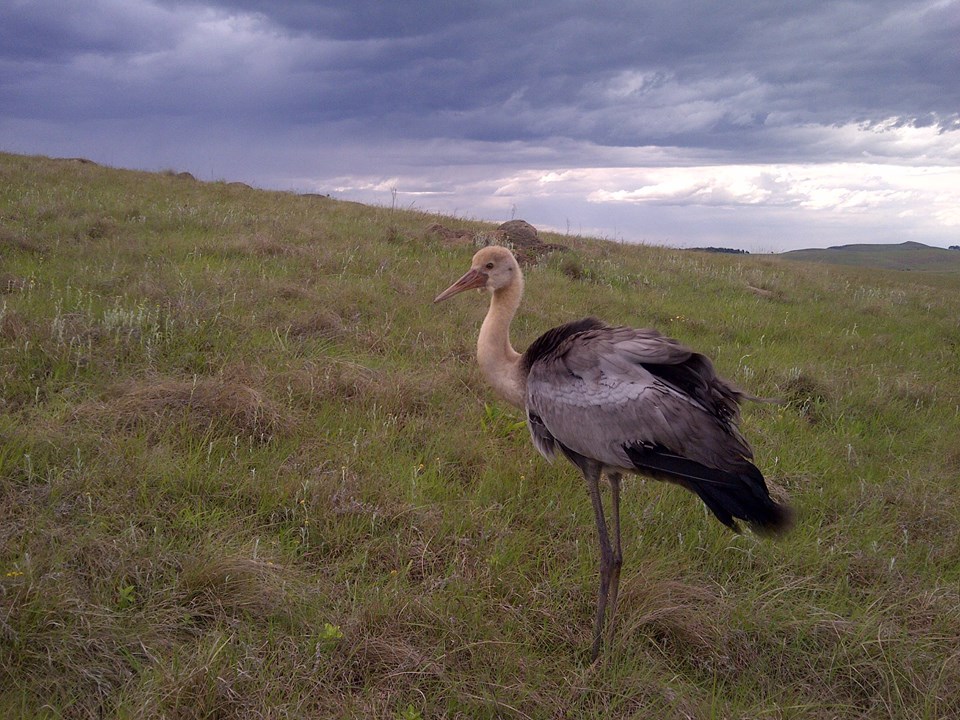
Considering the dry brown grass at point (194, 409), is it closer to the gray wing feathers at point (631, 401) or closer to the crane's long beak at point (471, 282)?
the crane's long beak at point (471, 282)

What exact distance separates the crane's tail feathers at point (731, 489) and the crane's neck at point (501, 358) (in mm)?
966

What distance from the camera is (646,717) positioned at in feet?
9.86

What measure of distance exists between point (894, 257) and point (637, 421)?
262 feet

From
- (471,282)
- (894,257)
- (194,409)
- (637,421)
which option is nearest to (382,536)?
(637,421)

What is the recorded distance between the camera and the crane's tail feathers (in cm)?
324

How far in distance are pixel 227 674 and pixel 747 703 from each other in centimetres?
242

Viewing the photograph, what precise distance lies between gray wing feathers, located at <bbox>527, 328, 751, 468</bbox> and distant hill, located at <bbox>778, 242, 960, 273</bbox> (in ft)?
184

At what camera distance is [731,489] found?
3283 millimetres

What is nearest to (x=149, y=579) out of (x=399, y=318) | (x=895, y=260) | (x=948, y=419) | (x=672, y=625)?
(x=672, y=625)

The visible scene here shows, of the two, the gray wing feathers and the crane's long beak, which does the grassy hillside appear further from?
the crane's long beak

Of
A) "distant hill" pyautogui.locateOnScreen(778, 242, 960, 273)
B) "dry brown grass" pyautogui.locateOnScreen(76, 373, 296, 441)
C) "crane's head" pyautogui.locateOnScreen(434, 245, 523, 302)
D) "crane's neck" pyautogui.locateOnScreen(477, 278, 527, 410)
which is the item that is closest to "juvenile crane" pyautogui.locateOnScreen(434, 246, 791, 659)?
"crane's neck" pyautogui.locateOnScreen(477, 278, 527, 410)

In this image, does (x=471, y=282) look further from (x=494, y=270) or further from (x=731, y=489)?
(x=731, y=489)

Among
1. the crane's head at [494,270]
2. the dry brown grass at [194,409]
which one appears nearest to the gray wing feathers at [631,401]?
the crane's head at [494,270]

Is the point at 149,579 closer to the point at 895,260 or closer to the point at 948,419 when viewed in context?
the point at 948,419
